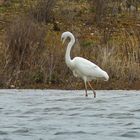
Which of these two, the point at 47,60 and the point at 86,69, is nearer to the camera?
the point at 86,69

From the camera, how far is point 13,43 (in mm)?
23438

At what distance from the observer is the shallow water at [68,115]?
1359 centimetres

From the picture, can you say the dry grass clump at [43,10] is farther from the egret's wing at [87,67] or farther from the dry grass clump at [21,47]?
the egret's wing at [87,67]

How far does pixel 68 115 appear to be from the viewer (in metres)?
16.5

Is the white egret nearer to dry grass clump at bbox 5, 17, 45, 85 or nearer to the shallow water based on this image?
the shallow water

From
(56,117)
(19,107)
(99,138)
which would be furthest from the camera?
(19,107)

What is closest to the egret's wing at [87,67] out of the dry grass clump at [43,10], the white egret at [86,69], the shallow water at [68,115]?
the white egret at [86,69]

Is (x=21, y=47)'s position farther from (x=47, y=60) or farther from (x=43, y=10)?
(x=43, y=10)

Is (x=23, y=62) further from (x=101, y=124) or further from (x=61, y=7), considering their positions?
(x=61, y=7)

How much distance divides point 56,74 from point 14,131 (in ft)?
32.6

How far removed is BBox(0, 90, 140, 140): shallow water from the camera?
13.6 metres

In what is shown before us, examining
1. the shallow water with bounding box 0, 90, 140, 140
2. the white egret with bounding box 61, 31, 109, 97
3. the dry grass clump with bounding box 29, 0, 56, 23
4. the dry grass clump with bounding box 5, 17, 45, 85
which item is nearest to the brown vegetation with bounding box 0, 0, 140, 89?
the dry grass clump with bounding box 5, 17, 45, 85

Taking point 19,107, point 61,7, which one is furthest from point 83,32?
point 19,107

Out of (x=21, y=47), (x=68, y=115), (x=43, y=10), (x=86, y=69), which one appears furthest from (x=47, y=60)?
(x=43, y=10)
